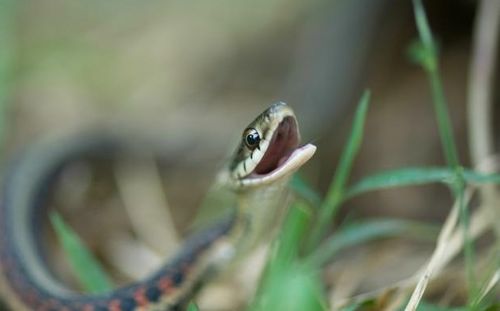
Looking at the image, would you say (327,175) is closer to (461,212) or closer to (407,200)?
(407,200)

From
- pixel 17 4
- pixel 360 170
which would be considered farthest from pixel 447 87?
pixel 17 4

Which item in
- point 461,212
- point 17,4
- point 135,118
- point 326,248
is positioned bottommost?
point 461,212

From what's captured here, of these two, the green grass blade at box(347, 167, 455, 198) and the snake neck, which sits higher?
the snake neck

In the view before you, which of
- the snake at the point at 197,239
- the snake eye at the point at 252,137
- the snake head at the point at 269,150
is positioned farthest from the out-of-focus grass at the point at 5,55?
the snake eye at the point at 252,137

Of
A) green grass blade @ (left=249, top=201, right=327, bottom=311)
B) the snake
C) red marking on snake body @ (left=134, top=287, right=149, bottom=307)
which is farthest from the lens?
red marking on snake body @ (left=134, top=287, right=149, bottom=307)

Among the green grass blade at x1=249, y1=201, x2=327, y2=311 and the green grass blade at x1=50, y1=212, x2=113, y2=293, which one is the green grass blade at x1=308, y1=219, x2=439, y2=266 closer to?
the green grass blade at x1=249, y1=201, x2=327, y2=311

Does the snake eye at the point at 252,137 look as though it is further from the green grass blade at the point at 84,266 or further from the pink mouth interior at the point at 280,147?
the green grass blade at the point at 84,266

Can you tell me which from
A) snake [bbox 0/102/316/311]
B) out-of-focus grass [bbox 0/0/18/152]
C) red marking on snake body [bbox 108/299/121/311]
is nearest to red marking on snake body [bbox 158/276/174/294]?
snake [bbox 0/102/316/311]
